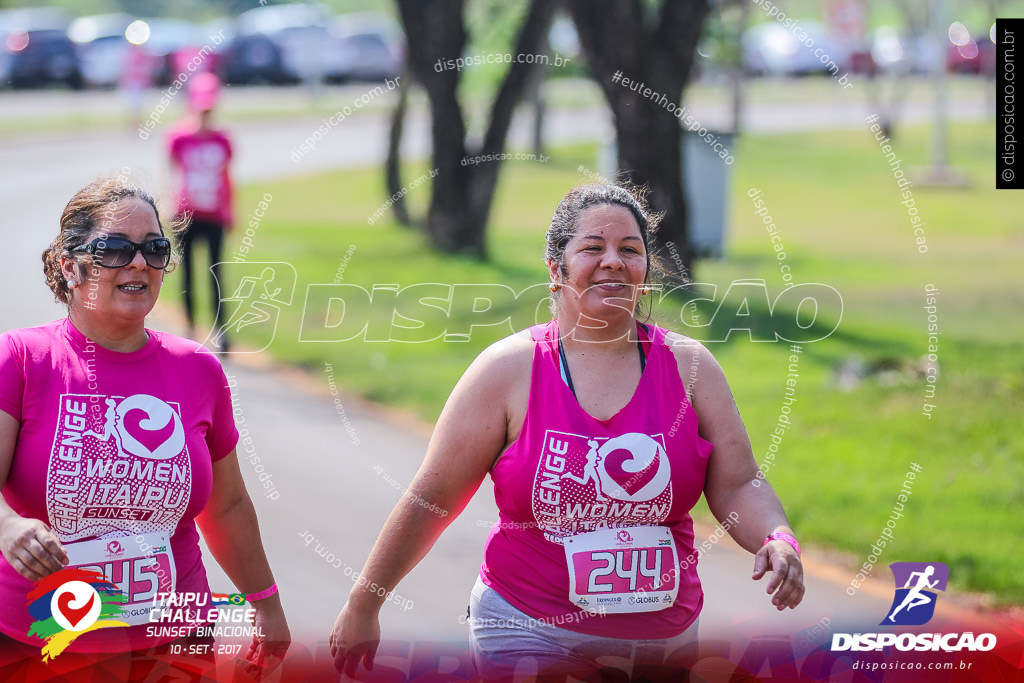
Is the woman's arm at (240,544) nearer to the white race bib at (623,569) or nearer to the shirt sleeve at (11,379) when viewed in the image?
the shirt sleeve at (11,379)

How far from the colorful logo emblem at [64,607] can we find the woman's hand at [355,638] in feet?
1.92

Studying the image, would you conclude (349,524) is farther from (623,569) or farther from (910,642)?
(623,569)

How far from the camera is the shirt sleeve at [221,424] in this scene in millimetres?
3115

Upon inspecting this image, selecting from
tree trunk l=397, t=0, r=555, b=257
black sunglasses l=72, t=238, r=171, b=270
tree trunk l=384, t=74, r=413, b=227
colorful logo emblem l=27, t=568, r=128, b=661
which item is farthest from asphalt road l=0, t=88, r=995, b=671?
tree trunk l=384, t=74, r=413, b=227

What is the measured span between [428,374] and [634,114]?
2943 millimetres

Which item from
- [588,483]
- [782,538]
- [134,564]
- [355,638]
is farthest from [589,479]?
[134,564]

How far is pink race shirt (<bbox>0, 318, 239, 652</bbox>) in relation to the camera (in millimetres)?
2816

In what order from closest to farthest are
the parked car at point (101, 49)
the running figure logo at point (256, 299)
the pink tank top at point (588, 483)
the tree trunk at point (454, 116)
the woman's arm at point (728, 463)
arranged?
the pink tank top at point (588, 483) < the woman's arm at point (728, 463) < the running figure logo at point (256, 299) < the tree trunk at point (454, 116) < the parked car at point (101, 49)

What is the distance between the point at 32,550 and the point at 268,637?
79 centimetres

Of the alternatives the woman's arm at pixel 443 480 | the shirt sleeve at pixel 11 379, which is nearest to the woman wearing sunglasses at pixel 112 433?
the shirt sleeve at pixel 11 379

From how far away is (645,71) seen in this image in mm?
10258

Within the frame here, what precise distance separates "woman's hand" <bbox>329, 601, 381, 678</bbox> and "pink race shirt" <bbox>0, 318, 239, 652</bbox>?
14.6 inches

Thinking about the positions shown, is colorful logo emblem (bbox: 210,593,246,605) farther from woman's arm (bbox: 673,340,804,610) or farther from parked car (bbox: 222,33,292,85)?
parked car (bbox: 222,33,292,85)

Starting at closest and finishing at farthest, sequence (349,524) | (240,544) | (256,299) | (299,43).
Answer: (240,544), (349,524), (256,299), (299,43)
